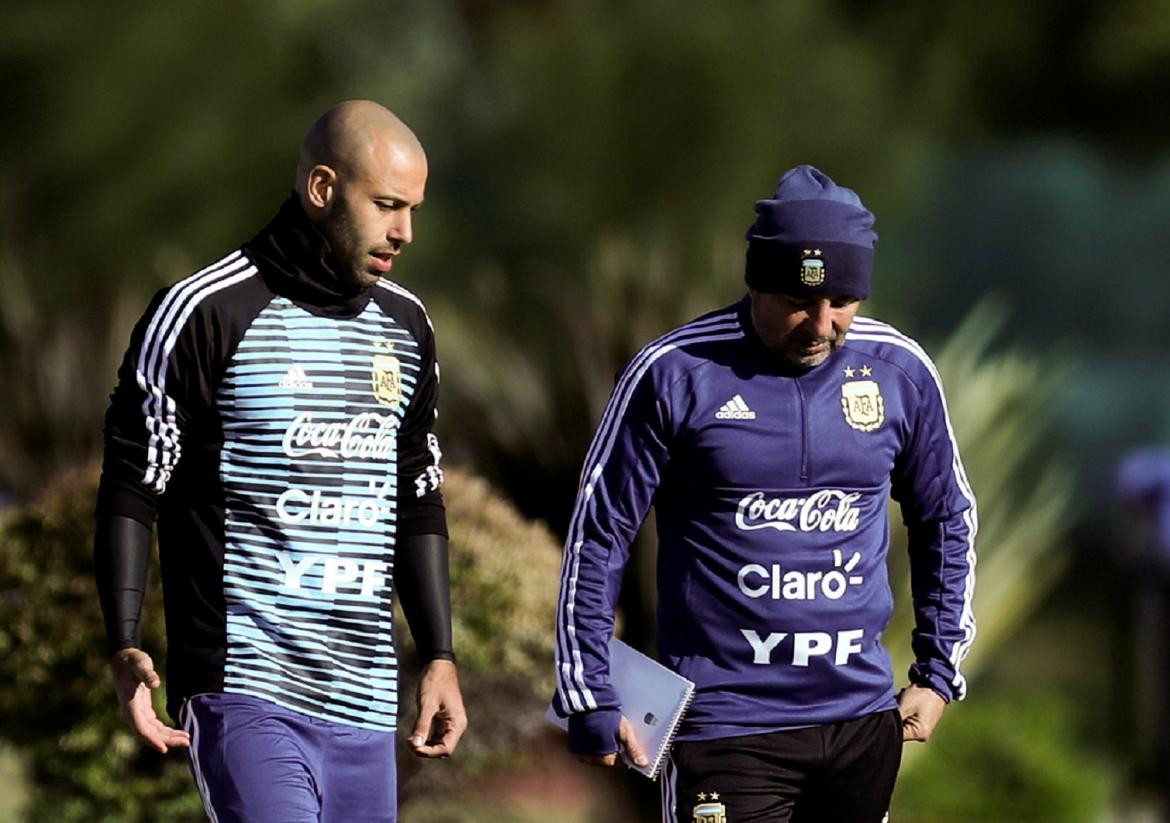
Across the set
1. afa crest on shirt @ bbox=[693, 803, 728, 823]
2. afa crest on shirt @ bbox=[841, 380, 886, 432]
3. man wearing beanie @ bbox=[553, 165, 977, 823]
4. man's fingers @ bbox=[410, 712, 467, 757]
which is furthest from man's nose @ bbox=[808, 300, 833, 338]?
man's fingers @ bbox=[410, 712, 467, 757]

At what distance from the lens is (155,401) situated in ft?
16.8

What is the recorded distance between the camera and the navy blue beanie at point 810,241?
17.3ft

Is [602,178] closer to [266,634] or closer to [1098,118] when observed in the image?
[1098,118]

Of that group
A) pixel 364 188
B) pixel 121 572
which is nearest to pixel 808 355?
pixel 364 188

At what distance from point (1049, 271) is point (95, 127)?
270 inches

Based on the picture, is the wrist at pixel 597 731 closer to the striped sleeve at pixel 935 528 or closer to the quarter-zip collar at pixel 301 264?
the striped sleeve at pixel 935 528

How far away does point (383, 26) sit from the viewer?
755 inches

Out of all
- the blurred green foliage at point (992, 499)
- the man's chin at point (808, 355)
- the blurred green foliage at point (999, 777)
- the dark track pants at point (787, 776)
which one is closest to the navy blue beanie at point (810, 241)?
the man's chin at point (808, 355)

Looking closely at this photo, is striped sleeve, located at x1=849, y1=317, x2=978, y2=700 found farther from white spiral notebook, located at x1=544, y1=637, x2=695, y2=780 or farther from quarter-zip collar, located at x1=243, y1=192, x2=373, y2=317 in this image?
quarter-zip collar, located at x1=243, y1=192, x2=373, y2=317

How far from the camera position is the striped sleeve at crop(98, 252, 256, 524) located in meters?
5.11

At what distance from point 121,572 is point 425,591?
76 cm

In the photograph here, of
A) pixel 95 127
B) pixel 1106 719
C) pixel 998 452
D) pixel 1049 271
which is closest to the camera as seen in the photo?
pixel 998 452

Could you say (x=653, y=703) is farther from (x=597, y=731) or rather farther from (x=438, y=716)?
(x=438, y=716)

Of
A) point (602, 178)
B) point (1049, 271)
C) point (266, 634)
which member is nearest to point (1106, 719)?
point (1049, 271)
